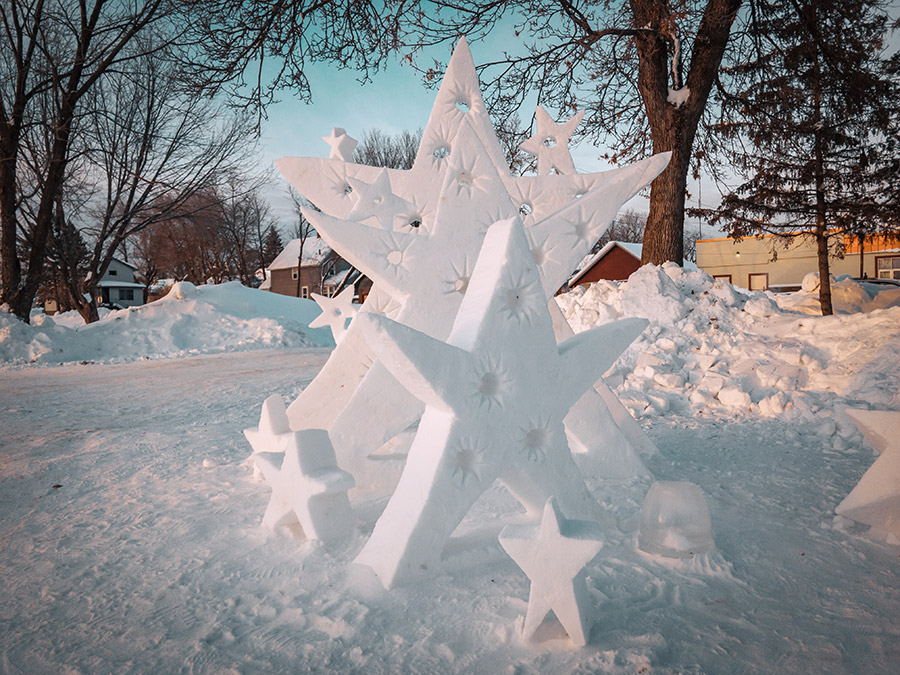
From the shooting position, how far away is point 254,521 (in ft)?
9.26

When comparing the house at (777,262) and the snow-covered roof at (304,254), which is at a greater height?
the snow-covered roof at (304,254)

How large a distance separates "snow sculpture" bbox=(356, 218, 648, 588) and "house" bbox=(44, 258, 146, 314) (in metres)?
51.7

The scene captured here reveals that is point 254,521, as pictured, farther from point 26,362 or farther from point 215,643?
point 26,362

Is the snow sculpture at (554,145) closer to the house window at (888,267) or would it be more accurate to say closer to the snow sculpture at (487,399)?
the snow sculpture at (487,399)

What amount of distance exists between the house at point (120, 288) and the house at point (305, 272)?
12.6m

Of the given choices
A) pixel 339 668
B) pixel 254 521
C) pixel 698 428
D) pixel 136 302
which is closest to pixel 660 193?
pixel 698 428

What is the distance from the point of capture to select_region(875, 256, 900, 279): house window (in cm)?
2609

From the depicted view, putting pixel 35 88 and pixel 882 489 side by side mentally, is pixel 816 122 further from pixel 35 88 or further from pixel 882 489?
pixel 35 88

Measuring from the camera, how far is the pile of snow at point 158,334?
34.4 ft

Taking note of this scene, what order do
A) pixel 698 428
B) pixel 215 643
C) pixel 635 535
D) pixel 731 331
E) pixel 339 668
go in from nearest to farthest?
1. pixel 339 668
2. pixel 215 643
3. pixel 635 535
4. pixel 698 428
5. pixel 731 331

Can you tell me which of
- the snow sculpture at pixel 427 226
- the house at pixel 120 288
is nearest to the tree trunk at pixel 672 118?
the snow sculpture at pixel 427 226

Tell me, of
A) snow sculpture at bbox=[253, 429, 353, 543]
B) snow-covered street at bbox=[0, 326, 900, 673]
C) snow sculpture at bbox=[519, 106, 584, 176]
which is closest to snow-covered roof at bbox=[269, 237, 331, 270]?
snow sculpture at bbox=[519, 106, 584, 176]

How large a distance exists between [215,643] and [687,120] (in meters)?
8.61

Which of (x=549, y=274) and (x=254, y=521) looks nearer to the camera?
(x=254, y=521)
